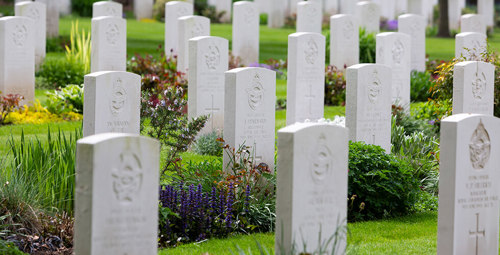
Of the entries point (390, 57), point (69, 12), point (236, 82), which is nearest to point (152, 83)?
point (390, 57)

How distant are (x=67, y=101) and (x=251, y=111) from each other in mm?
5165

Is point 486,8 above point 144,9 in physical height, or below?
above

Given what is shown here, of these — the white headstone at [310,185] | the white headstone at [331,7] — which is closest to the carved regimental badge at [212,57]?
the white headstone at [310,185]

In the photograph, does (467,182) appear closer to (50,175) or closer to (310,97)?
(50,175)

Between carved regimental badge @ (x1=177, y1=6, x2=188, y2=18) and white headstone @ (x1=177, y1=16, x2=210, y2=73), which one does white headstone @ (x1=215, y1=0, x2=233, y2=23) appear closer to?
carved regimental badge @ (x1=177, y1=6, x2=188, y2=18)

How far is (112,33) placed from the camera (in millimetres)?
14109

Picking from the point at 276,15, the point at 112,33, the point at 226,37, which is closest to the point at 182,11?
the point at 112,33

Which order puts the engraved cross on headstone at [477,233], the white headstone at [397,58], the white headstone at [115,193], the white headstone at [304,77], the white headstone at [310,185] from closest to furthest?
the white headstone at [115,193]
the white headstone at [310,185]
the engraved cross on headstone at [477,233]
the white headstone at [304,77]
the white headstone at [397,58]

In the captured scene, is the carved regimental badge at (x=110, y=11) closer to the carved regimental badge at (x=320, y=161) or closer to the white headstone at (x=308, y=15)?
the white headstone at (x=308, y=15)

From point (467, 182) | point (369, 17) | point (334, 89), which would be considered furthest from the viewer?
point (369, 17)

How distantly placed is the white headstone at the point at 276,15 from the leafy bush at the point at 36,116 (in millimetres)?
18926

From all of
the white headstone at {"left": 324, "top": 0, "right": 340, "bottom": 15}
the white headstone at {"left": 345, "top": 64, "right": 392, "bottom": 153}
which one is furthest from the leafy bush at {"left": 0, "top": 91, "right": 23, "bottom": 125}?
the white headstone at {"left": 324, "top": 0, "right": 340, "bottom": 15}

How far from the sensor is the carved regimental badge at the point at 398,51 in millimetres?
13242

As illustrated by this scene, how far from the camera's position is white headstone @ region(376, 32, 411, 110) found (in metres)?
13.2
